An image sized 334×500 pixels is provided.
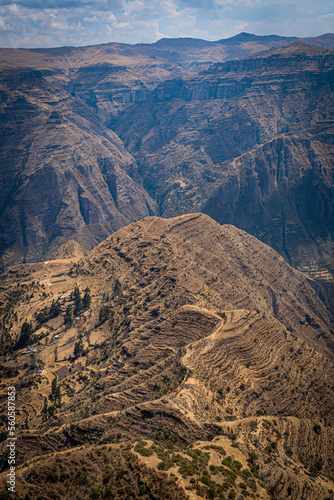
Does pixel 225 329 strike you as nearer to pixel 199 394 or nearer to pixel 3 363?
pixel 199 394

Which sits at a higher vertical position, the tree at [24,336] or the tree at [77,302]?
the tree at [77,302]

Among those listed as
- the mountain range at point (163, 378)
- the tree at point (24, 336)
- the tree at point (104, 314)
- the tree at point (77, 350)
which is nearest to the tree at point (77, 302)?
the mountain range at point (163, 378)

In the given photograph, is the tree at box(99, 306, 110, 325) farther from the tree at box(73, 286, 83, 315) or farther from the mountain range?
the tree at box(73, 286, 83, 315)

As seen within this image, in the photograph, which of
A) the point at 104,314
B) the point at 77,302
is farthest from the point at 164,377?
the point at 77,302

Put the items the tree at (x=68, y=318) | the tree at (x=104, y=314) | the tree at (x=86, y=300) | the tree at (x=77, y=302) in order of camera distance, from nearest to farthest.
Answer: the tree at (x=104, y=314), the tree at (x=68, y=318), the tree at (x=77, y=302), the tree at (x=86, y=300)

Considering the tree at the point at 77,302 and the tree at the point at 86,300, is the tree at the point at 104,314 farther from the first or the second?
the tree at the point at 77,302

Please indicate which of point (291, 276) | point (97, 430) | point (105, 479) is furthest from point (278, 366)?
point (291, 276)

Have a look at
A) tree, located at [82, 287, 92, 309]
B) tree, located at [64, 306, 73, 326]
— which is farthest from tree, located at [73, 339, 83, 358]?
tree, located at [82, 287, 92, 309]

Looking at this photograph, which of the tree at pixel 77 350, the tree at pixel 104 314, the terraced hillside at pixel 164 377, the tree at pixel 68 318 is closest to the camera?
the terraced hillside at pixel 164 377
